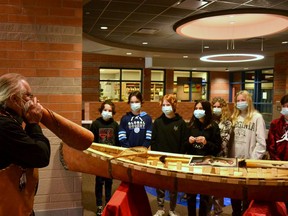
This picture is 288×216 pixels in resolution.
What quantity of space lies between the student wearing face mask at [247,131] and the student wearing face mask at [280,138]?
119mm

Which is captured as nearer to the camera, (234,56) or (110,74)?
(234,56)

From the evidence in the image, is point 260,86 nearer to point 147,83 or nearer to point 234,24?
point 147,83

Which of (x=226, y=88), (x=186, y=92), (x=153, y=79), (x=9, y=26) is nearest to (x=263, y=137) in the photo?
(x=9, y=26)

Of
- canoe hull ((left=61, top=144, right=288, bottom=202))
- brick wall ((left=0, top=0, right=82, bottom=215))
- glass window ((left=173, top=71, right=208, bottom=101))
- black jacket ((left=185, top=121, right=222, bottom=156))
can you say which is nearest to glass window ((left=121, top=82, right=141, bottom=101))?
glass window ((left=173, top=71, right=208, bottom=101))

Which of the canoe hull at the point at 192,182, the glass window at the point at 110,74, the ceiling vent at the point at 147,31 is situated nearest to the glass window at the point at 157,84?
the glass window at the point at 110,74

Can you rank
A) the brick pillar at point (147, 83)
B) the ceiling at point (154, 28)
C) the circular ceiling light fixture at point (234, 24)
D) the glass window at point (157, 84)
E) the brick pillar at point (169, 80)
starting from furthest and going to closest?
the brick pillar at point (169, 80) < the glass window at point (157, 84) < the brick pillar at point (147, 83) < the circular ceiling light fixture at point (234, 24) < the ceiling at point (154, 28)

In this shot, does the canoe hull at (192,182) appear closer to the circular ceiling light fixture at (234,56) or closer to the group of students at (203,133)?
Result: the group of students at (203,133)

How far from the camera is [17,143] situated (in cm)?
149

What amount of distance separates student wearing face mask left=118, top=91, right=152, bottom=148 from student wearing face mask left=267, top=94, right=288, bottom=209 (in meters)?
1.32

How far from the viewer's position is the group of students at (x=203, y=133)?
10.3ft

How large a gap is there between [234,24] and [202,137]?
15.6 feet

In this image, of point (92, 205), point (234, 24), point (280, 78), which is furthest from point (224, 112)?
point (280, 78)

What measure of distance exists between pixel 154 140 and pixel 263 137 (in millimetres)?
1165

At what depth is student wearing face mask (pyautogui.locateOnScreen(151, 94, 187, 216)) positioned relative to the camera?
3.49 m
